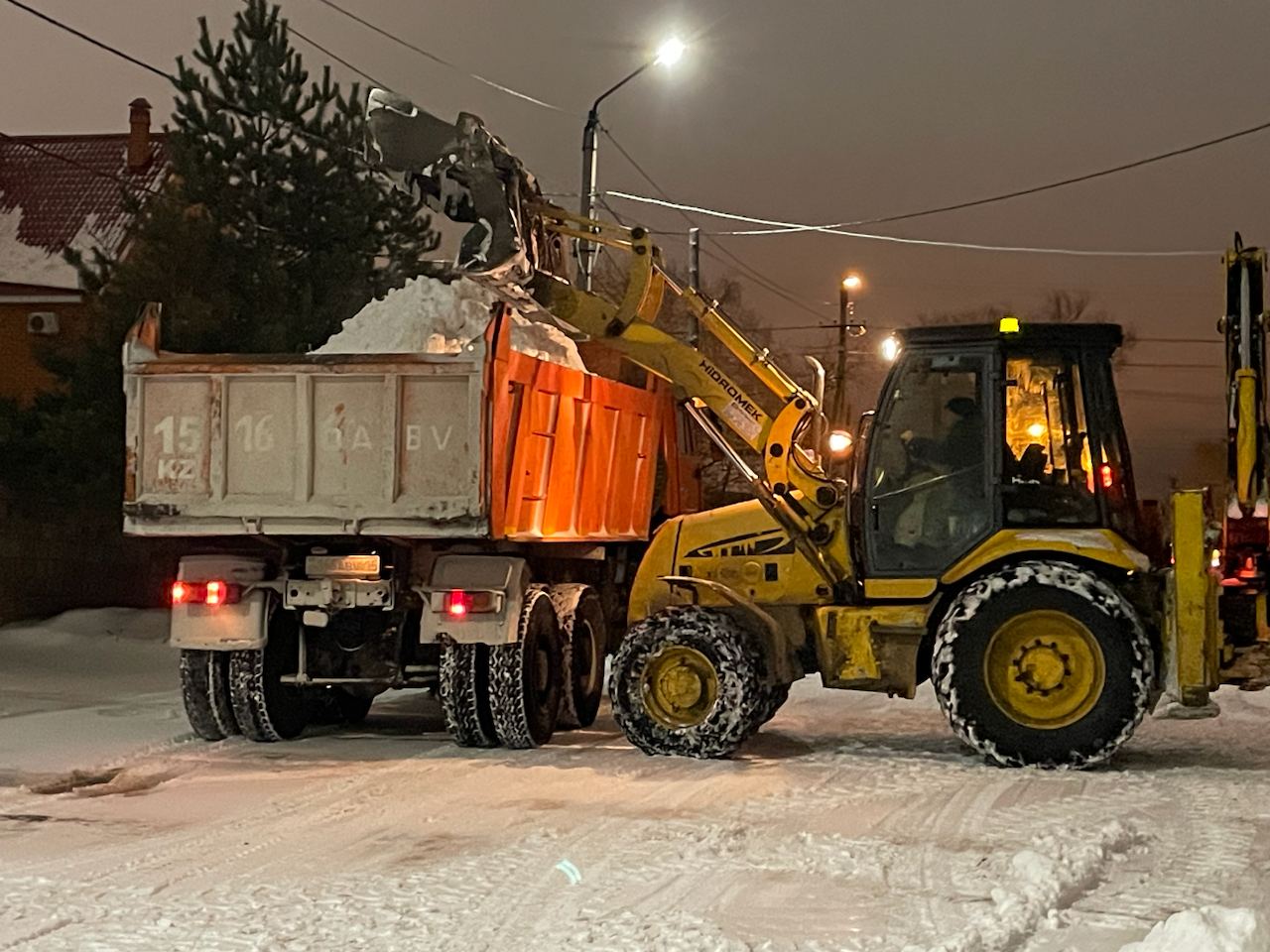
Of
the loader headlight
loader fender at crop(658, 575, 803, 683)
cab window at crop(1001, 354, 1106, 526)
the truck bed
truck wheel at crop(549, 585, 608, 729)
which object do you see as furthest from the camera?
truck wheel at crop(549, 585, 608, 729)

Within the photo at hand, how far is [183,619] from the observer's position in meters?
11.7

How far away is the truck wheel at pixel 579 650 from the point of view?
41.2ft

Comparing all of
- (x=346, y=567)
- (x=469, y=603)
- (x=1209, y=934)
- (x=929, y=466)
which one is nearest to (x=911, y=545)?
(x=929, y=466)

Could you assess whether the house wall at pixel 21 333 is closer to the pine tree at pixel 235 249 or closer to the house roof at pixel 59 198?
the house roof at pixel 59 198

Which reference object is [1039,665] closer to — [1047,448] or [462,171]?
[1047,448]

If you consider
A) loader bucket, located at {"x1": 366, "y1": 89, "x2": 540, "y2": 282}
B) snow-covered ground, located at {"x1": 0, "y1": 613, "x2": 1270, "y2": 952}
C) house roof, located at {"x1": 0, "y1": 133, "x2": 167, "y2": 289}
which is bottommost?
snow-covered ground, located at {"x1": 0, "y1": 613, "x2": 1270, "y2": 952}

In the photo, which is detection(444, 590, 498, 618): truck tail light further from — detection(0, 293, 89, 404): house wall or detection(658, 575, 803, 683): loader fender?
detection(0, 293, 89, 404): house wall

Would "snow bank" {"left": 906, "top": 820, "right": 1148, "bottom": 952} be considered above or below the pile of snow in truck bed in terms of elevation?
below

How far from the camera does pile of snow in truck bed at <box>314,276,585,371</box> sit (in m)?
13.9

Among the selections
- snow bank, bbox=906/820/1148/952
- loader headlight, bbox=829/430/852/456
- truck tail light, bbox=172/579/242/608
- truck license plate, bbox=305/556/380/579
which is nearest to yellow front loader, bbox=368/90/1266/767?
loader headlight, bbox=829/430/852/456

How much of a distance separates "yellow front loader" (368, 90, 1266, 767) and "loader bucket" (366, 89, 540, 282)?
0.05 ft

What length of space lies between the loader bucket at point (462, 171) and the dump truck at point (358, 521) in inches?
31.6

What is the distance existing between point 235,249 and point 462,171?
12.6m

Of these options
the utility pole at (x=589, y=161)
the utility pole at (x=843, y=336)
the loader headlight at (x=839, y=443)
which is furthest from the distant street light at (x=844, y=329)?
the loader headlight at (x=839, y=443)
